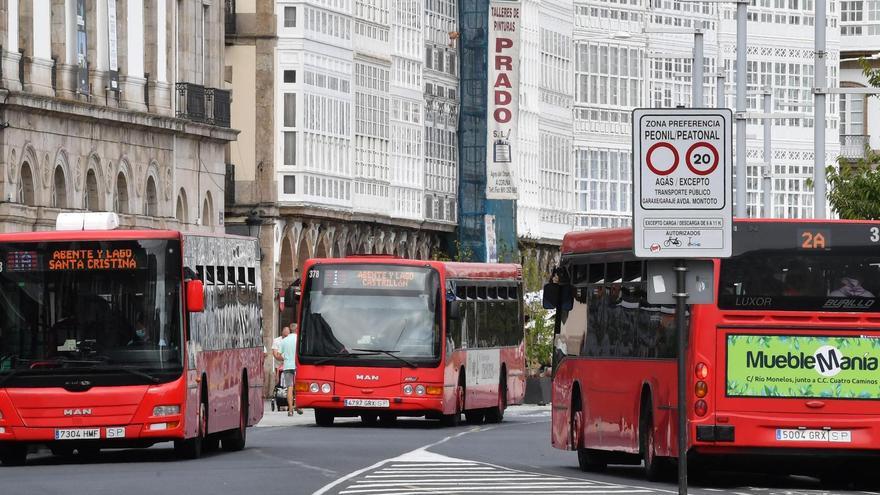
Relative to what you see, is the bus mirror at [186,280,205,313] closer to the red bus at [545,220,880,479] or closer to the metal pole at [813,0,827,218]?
the red bus at [545,220,880,479]

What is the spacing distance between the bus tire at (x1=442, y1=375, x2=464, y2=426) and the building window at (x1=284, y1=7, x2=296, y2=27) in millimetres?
30473

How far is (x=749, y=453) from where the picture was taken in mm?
27156

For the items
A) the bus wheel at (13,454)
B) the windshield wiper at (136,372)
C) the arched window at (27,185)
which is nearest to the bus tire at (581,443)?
the windshield wiper at (136,372)

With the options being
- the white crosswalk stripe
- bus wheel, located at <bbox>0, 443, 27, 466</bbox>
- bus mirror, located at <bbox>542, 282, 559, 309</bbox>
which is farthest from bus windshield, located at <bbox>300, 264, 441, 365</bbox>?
the white crosswalk stripe

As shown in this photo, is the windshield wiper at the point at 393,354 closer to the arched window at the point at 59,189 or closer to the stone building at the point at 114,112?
the stone building at the point at 114,112

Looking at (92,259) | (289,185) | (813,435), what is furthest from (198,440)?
(289,185)

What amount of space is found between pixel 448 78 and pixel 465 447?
55393mm

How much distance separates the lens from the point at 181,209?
68250mm

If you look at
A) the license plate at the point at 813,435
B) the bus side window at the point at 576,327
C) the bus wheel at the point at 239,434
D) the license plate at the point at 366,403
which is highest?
the bus side window at the point at 576,327

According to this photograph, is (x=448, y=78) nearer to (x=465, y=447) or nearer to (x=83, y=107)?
(x=83, y=107)

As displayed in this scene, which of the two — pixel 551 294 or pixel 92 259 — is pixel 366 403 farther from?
pixel 92 259

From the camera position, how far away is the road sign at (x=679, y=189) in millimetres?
20531

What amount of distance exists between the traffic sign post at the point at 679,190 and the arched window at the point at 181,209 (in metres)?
47.6

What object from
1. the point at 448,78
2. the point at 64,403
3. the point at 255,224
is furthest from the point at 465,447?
the point at 448,78
